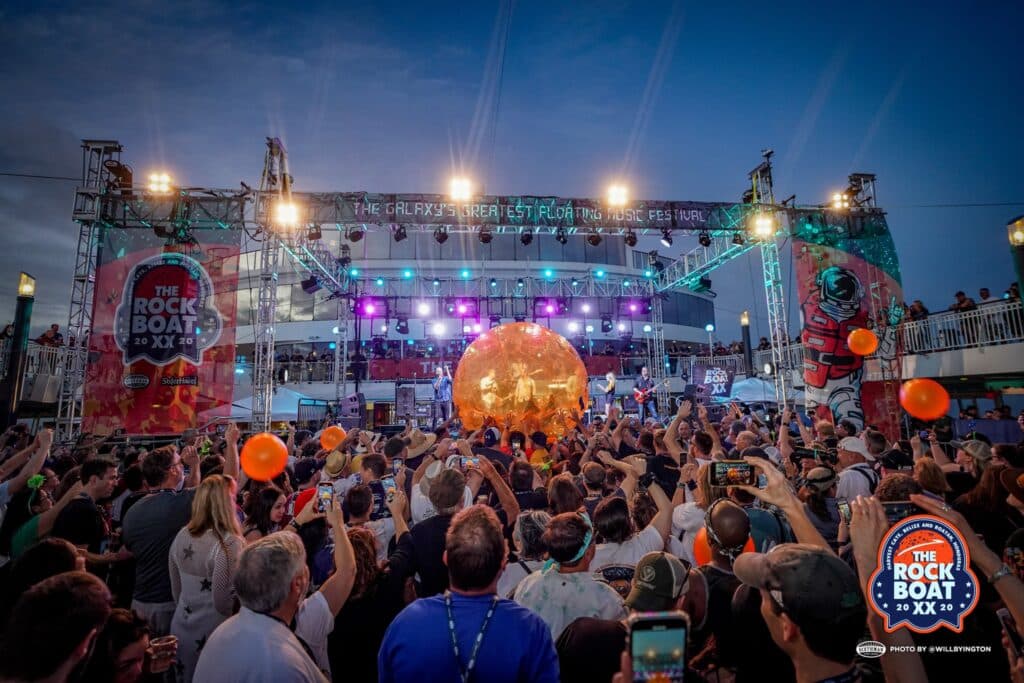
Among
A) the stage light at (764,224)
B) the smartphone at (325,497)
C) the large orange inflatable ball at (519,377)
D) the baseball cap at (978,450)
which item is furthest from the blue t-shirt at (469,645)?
the stage light at (764,224)

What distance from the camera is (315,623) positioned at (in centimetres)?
240

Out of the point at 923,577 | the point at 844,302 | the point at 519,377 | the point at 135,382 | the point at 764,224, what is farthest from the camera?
the point at 764,224

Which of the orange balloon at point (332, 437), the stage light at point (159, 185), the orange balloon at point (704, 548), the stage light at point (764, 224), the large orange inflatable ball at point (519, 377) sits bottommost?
the orange balloon at point (704, 548)

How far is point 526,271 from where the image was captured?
34.5 metres

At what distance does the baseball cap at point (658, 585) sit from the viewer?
1869 mm

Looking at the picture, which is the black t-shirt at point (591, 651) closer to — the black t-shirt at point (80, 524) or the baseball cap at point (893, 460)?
the black t-shirt at point (80, 524)

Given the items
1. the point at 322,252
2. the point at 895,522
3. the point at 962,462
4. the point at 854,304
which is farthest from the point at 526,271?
the point at 895,522

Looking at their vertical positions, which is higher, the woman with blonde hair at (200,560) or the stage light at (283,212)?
the stage light at (283,212)

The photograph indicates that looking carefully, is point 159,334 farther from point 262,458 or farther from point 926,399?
point 926,399

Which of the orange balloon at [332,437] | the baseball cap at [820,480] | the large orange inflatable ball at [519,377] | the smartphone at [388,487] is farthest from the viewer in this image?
the large orange inflatable ball at [519,377]

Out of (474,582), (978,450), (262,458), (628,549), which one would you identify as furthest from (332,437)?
(978,450)

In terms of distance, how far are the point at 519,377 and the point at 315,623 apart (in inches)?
307

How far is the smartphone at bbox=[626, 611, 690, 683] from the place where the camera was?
45.9 inches

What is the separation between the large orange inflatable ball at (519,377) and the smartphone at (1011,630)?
8.34 m
